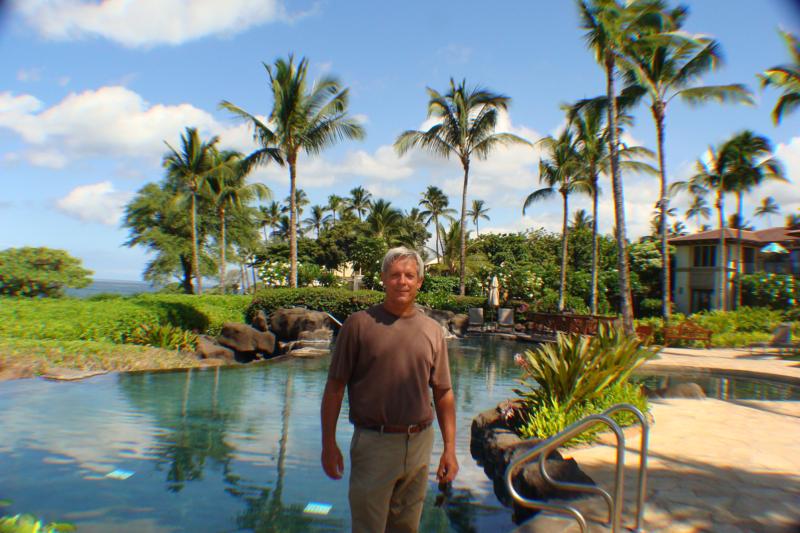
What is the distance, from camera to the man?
110 inches

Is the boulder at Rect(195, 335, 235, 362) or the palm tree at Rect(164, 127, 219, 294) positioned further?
the palm tree at Rect(164, 127, 219, 294)

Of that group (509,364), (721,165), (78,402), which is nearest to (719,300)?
(721,165)

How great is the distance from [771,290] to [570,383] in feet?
91.3

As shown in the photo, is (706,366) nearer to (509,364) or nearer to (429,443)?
(509,364)

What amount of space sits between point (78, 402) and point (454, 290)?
23.7 meters

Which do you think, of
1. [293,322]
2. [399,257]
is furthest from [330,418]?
[293,322]

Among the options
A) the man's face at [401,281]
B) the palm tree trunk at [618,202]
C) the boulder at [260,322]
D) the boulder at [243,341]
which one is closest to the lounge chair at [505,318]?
the palm tree trunk at [618,202]

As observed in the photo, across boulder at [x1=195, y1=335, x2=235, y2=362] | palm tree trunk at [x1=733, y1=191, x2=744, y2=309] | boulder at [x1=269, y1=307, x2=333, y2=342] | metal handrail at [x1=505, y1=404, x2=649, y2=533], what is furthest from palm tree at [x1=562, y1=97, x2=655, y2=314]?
metal handrail at [x1=505, y1=404, x2=649, y2=533]

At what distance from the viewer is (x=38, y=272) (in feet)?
53.2

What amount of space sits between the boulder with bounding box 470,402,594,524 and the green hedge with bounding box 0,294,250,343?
34.0ft

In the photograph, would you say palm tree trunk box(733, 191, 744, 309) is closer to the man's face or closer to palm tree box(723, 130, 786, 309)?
palm tree box(723, 130, 786, 309)

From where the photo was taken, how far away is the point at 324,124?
2430cm

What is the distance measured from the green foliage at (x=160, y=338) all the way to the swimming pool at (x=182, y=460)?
350 cm

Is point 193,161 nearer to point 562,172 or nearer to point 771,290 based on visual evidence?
point 562,172
